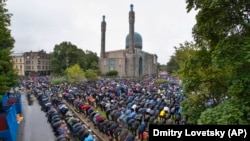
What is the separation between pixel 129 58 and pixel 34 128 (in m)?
51.6

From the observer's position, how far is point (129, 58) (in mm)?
70000

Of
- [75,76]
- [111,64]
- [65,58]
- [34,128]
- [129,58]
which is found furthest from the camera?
[65,58]

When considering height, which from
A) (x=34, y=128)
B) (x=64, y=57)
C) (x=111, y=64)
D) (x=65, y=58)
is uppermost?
(x=64, y=57)

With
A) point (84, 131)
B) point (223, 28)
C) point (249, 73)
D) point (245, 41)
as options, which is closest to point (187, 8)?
point (223, 28)

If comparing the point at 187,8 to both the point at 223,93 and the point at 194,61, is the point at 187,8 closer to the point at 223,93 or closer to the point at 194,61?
the point at 194,61

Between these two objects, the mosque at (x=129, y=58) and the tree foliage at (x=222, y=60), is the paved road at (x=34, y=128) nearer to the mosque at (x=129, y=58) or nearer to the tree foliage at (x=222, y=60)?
the tree foliage at (x=222, y=60)

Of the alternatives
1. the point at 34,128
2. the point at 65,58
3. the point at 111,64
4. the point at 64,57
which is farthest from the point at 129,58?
the point at 34,128

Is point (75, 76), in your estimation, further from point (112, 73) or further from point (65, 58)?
point (65, 58)

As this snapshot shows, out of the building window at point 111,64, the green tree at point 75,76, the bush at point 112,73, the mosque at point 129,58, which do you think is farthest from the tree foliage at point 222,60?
the building window at point 111,64

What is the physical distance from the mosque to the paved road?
44.7 meters

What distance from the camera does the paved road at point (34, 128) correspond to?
55.5 feet

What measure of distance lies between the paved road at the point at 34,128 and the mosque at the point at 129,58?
4473cm

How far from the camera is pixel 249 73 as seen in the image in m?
7.72

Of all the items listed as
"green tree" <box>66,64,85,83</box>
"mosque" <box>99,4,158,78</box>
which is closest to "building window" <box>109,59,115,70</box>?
"mosque" <box>99,4,158,78</box>
